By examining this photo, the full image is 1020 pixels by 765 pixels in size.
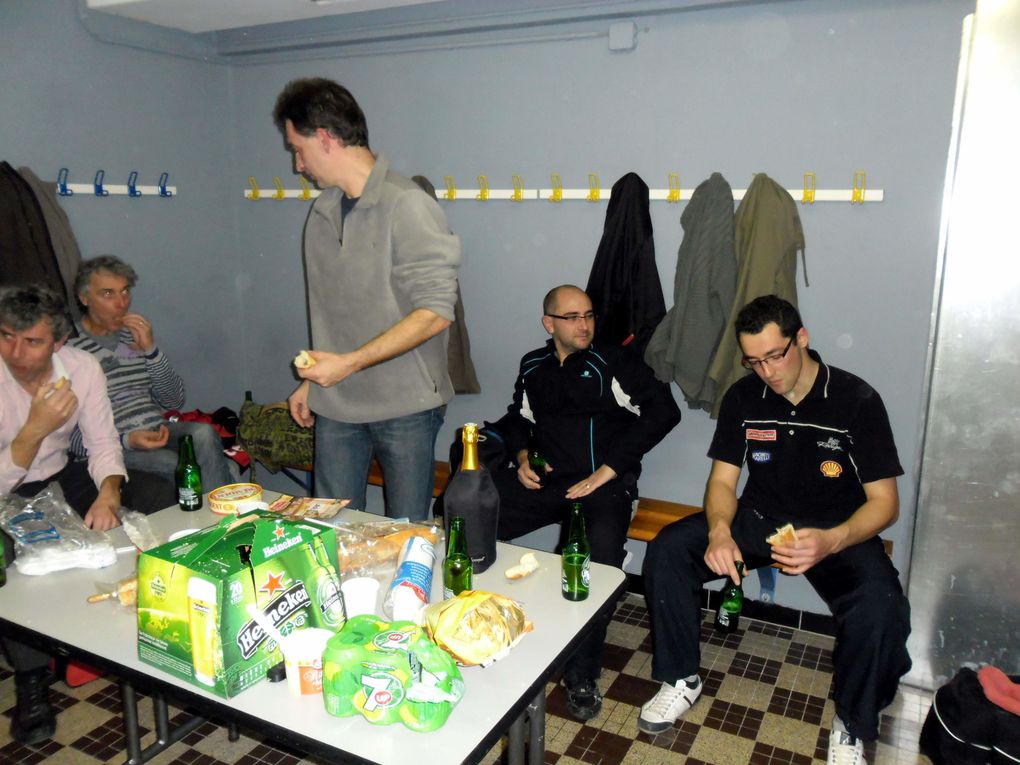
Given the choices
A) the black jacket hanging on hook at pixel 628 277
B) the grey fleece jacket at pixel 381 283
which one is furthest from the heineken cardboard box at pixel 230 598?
the black jacket hanging on hook at pixel 628 277

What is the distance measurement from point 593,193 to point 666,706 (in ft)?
6.16

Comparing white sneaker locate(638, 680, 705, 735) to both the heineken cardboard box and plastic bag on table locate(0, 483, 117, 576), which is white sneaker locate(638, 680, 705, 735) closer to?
the heineken cardboard box

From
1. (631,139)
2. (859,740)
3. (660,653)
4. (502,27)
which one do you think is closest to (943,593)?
(859,740)

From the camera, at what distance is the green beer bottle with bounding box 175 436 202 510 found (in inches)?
79.4

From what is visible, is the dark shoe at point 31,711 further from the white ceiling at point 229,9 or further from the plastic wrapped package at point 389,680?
the white ceiling at point 229,9

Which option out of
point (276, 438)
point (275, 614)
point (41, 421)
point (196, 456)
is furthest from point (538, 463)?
point (275, 614)

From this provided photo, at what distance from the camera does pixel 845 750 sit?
212cm

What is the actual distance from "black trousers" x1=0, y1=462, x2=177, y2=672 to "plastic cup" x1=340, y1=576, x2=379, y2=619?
1160 mm

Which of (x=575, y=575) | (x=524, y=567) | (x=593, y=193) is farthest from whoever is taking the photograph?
(x=593, y=193)

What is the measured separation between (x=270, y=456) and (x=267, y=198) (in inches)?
51.8

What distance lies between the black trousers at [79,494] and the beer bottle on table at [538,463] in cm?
130

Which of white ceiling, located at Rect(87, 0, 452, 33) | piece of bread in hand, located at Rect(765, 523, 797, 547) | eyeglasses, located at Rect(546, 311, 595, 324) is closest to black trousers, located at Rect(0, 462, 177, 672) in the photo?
eyeglasses, located at Rect(546, 311, 595, 324)

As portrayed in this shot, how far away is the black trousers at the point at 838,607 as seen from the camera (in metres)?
2.07

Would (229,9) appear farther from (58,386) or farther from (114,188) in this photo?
(58,386)
